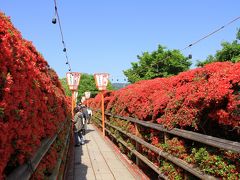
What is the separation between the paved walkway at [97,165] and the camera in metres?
7.91

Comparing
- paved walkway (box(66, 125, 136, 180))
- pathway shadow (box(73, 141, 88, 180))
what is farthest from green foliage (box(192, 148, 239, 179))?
pathway shadow (box(73, 141, 88, 180))

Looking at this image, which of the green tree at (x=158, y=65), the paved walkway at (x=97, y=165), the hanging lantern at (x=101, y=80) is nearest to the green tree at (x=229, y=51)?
the green tree at (x=158, y=65)

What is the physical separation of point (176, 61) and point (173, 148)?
1579 inches

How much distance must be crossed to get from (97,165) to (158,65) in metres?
36.9

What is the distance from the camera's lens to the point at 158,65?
149ft

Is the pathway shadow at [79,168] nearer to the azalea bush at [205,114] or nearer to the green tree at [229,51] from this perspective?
the azalea bush at [205,114]

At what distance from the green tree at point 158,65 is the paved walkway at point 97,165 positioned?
32.9 m

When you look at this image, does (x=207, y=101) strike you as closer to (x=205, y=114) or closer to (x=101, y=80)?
(x=205, y=114)

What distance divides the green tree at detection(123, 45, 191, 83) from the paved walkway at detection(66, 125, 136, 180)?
108ft

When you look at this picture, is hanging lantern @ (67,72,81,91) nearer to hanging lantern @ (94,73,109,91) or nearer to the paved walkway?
hanging lantern @ (94,73,109,91)

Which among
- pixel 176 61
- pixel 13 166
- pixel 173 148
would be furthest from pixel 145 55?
pixel 13 166

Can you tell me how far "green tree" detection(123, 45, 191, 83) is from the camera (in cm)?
4478

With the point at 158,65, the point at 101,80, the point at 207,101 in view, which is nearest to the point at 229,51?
the point at 158,65

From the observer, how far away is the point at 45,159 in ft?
15.2
